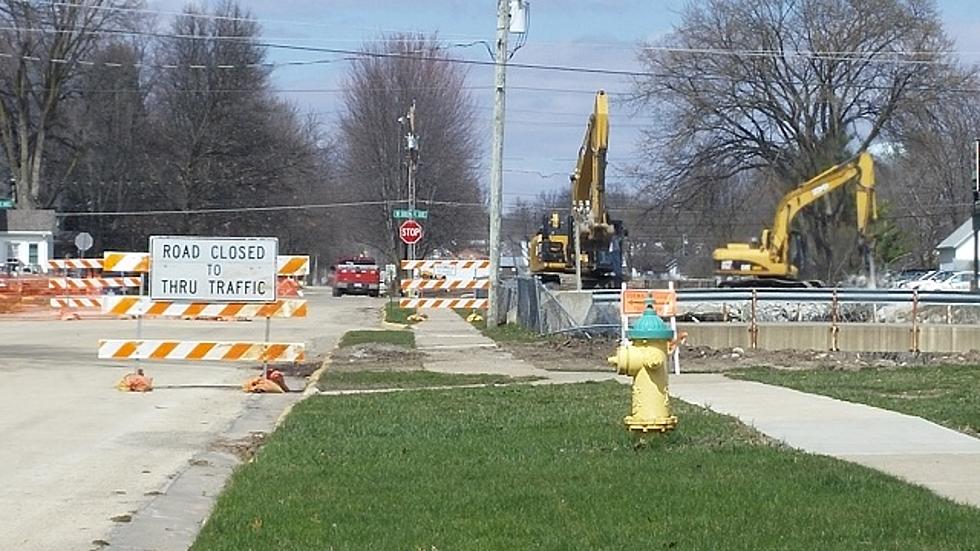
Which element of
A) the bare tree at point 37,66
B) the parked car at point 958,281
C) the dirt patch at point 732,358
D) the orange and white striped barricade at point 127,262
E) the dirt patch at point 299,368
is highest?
the bare tree at point 37,66

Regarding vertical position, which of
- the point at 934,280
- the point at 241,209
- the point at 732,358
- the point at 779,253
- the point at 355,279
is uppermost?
the point at 241,209

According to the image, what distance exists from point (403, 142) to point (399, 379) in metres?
55.8

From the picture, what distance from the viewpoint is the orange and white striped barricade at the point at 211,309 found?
19.9 m

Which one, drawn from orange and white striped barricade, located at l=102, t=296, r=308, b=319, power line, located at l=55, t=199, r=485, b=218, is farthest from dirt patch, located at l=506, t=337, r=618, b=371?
power line, located at l=55, t=199, r=485, b=218

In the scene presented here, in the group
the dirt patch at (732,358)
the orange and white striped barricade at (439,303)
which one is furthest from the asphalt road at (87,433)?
the orange and white striped barricade at (439,303)

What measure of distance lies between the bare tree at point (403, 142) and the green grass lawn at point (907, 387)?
53405mm

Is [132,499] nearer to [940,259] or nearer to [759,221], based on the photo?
[759,221]

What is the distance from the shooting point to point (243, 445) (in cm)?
1412

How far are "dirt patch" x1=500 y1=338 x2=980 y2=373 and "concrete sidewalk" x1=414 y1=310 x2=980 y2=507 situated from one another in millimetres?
1944

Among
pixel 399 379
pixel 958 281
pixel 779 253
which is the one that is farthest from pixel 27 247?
pixel 399 379

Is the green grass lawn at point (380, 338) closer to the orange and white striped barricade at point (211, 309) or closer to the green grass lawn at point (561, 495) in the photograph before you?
the orange and white striped barricade at point (211, 309)

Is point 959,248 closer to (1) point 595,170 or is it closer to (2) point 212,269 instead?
(1) point 595,170

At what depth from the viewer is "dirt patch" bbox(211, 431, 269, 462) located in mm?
13355

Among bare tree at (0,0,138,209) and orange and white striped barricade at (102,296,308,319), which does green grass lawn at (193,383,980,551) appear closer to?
orange and white striped barricade at (102,296,308,319)
